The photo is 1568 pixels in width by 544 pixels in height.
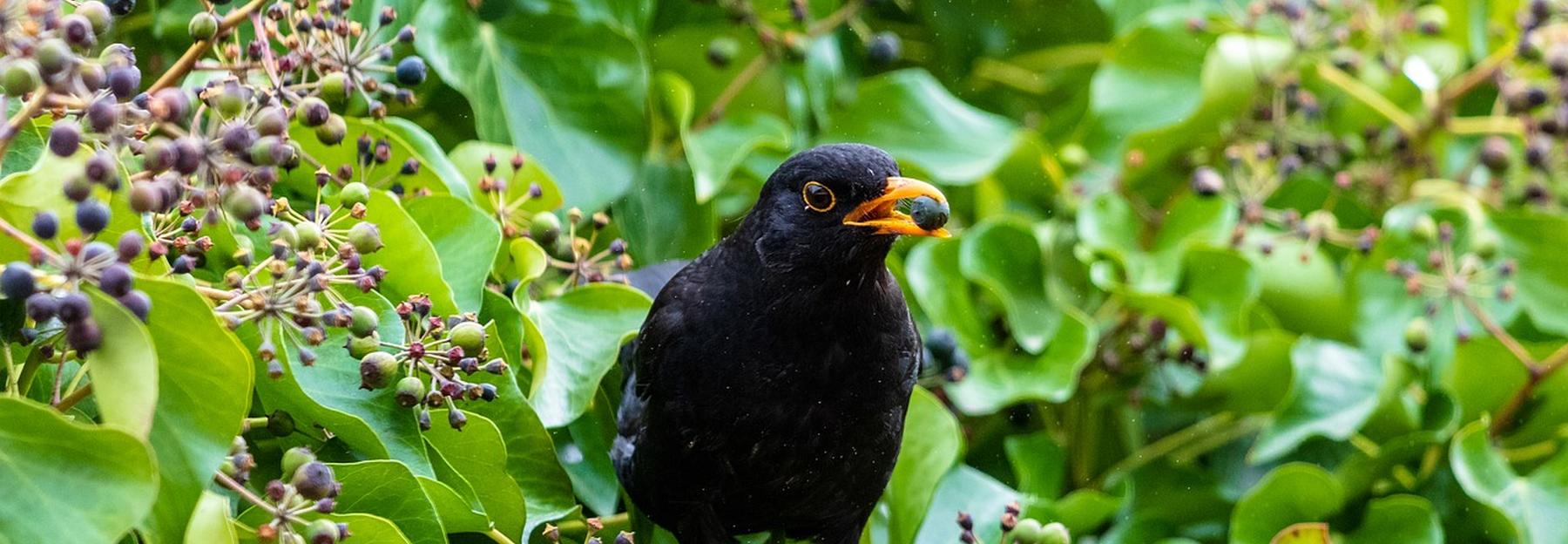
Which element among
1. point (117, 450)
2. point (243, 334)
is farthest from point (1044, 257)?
point (117, 450)

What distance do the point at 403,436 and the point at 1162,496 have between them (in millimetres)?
1864

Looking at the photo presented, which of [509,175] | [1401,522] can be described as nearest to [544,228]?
[509,175]

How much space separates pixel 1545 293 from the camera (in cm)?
337

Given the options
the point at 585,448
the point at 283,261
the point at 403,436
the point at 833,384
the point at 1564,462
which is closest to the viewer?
the point at 283,261

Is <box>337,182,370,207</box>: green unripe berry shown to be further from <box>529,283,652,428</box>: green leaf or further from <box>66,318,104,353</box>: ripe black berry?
<box>66,318,104,353</box>: ripe black berry

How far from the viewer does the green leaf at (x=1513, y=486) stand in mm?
2914

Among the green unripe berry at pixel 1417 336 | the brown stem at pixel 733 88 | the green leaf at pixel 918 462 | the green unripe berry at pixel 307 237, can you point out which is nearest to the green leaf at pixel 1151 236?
the green unripe berry at pixel 1417 336

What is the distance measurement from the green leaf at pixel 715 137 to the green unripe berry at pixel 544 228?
1.63ft

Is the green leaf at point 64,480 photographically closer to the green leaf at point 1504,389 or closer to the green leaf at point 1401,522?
the green leaf at point 1401,522

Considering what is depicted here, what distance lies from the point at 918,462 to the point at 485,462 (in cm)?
88

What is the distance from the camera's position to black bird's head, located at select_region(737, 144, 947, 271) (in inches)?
86.3

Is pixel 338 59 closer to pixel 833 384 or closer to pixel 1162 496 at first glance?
pixel 833 384

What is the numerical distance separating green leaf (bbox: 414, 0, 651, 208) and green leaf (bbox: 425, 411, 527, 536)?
2.76 ft

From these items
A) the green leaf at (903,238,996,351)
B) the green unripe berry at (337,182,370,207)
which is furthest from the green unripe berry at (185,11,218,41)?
the green leaf at (903,238,996,351)
